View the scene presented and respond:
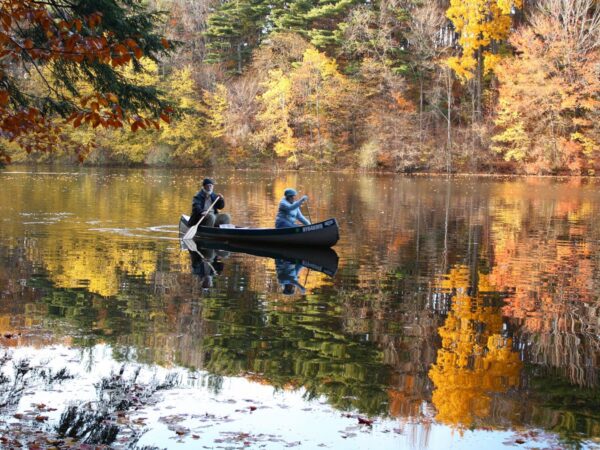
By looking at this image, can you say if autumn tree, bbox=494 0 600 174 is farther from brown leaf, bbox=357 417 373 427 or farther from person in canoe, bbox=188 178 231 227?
brown leaf, bbox=357 417 373 427

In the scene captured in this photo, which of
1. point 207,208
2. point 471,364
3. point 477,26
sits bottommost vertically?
point 471,364

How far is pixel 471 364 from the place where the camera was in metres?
8.24

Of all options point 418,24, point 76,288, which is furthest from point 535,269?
point 418,24

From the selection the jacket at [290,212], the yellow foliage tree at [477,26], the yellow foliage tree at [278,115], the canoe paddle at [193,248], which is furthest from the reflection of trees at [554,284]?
the yellow foliage tree at [278,115]

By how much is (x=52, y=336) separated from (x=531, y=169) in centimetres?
4438

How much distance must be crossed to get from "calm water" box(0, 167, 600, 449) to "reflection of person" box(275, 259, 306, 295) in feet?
0.27

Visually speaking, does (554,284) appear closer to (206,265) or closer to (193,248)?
(206,265)

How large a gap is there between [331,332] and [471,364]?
6.17 ft

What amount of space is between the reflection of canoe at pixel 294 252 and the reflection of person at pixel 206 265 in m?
Answer: 0.85

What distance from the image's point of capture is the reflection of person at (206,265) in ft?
43.2

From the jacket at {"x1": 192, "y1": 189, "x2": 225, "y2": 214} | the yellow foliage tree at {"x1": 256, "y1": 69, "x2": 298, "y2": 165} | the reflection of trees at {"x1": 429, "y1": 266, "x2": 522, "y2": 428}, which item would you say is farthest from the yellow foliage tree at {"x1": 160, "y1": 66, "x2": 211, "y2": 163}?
the reflection of trees at {"x1": 429, "y1": 266, "x2": 522, "y2": 428}

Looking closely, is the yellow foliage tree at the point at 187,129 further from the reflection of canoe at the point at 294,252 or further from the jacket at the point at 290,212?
the jacket at the point at 290,212

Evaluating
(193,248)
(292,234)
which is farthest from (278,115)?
(292,234)

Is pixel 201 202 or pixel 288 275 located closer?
pixel 288 275
